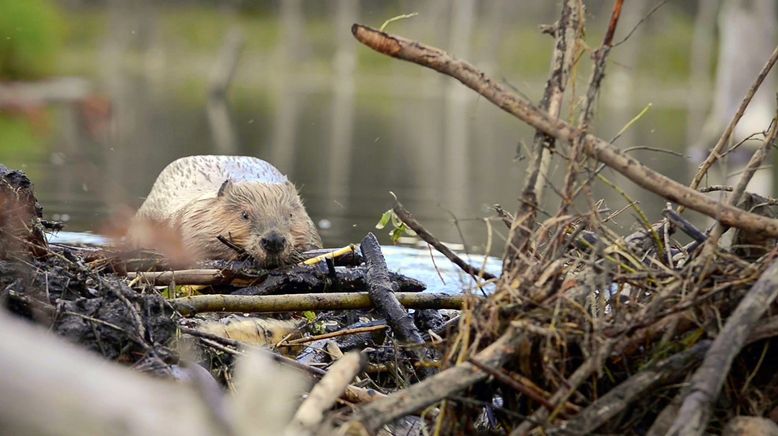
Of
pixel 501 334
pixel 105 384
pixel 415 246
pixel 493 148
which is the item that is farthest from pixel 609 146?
pixel 493 148

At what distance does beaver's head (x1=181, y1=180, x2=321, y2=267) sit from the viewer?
5984 millimetres

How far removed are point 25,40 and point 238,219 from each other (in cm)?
3003

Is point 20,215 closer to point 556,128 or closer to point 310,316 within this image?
point 310,316

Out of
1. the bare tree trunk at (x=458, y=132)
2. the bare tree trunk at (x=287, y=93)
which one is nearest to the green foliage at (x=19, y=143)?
the bare tree trunk at (x=287, y=93)

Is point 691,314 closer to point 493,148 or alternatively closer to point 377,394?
point 377,394

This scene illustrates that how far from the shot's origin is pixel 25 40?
33906 millimetres

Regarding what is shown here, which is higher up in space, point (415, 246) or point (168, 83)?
point (415, 246)

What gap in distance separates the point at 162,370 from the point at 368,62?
6061cm

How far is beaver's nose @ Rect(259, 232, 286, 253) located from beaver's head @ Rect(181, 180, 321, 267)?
0.72 feet

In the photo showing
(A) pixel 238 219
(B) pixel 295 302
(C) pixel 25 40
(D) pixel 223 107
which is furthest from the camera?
(C) pixel 25 40

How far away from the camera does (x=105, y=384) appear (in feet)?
5.68

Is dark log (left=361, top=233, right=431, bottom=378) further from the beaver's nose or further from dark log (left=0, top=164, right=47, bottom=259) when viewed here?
dark log (left=0, top=164, right=47, bottom=259)

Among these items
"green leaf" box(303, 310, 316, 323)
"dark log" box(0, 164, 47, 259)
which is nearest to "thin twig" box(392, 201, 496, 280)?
"green leaf" box(303, 310, 316, 323)

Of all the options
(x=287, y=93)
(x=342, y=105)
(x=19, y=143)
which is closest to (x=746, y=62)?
(x=342, y=105)
